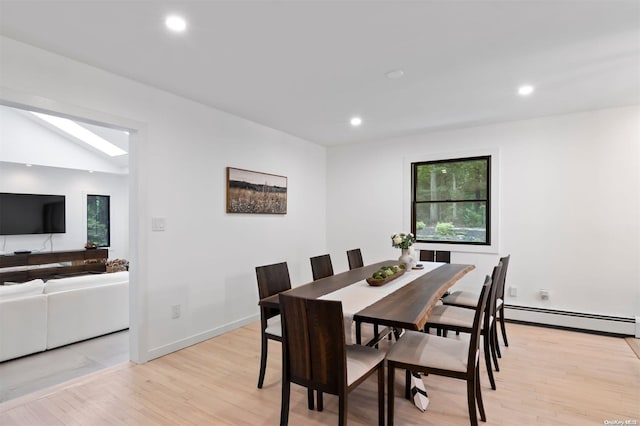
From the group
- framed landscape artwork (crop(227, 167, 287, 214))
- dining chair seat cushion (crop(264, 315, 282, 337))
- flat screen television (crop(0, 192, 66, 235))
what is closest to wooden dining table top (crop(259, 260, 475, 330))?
dining chair seat cushion (crop(264, 315, 282, 337))

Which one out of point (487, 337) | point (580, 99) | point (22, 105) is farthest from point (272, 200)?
point (580, 99)

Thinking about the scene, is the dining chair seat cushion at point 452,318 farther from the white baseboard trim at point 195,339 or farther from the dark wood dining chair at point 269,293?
the white baseboard trim at point 195,339

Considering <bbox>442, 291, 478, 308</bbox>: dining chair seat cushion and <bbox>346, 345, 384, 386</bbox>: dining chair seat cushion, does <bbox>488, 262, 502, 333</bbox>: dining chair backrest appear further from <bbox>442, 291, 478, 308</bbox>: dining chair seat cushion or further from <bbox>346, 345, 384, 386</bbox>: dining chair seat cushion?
<bbox>346, 345, 384, 386</bbox>: dining chair seat cushion

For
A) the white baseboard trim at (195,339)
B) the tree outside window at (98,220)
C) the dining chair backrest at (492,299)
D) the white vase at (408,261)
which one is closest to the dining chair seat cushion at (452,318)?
the dining chair backrest at (492,299)

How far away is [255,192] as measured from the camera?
434 centimetres

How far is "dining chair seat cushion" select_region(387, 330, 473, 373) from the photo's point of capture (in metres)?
1.98

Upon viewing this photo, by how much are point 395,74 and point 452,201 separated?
248 centimetres

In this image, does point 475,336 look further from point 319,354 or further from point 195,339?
point 195,339

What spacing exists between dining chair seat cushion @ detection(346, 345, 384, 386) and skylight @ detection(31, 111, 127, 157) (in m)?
6.66

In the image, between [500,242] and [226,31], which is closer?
[226,31]

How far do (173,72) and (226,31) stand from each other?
90 cm

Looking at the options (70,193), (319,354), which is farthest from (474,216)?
(70,193)

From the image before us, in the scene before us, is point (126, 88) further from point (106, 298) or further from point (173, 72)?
point (106, 298)

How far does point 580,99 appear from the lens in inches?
138
